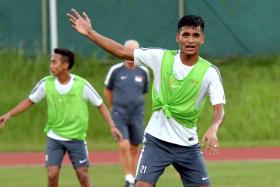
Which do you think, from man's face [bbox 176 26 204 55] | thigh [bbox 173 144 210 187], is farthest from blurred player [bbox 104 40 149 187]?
man's face [bbox 176 26 204 55]

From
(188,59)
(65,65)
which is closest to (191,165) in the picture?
(188,59)

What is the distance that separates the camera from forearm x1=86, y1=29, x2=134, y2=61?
29.6 ft

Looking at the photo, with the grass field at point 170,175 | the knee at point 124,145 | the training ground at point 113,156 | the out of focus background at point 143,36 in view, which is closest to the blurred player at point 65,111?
the grass field at point 170,175

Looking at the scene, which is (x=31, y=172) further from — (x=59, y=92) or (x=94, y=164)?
(x=59, y=92)

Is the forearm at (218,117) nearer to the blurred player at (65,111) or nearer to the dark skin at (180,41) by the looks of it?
the dark skin at (180,41)

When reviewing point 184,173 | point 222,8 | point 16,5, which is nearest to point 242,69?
point 222,8

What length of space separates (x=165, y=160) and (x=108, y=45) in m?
1.28

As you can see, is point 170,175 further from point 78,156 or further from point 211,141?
point 211,141

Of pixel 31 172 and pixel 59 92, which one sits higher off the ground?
pixel 59 92

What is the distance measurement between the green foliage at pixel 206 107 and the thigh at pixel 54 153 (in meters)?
8.50

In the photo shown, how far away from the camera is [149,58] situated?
941cm

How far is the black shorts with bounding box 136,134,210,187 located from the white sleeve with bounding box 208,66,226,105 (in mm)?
563

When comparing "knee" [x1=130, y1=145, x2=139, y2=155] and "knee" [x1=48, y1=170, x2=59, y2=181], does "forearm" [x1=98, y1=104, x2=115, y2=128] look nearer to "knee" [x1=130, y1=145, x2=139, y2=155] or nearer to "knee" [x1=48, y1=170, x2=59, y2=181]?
"knee" [x1=48, y1=170, x2=59, y2=181]

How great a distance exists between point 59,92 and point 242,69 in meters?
14.0
